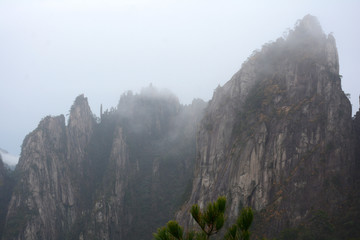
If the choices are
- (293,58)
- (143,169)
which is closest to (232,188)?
(293,58)

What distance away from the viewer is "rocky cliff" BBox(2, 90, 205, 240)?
72.9 meters

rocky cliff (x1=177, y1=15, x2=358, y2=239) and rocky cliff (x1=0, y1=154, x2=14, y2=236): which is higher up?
rocky cliff (x1=177, y1=15, x2=358, y2=239)

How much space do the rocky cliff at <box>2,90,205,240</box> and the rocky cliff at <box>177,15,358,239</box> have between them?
2153 centimetres

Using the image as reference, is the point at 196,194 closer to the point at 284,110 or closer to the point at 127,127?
the point at 284,110

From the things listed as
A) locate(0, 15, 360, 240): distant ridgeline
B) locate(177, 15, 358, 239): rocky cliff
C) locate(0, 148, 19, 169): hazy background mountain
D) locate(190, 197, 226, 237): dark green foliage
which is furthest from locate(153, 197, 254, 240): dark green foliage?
locate(0, 148, 19, 169): hazy background mountain

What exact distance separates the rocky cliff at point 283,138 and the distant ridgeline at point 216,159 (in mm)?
132

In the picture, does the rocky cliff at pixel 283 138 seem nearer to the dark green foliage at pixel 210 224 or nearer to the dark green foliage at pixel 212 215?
the dark green foliage at pixel 210 224

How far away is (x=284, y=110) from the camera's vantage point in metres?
45.2

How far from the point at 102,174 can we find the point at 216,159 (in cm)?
4189

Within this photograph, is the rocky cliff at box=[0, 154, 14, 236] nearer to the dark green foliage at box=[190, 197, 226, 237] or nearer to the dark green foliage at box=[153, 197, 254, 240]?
the dark green foliage at box=[153, 197, 254, 240]

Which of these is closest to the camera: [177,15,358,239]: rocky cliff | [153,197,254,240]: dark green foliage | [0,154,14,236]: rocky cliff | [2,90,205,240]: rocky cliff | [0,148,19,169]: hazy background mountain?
[153,197,254,240]: dark green foliage

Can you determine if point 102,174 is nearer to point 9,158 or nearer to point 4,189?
point 4,189

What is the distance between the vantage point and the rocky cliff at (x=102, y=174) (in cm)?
7288

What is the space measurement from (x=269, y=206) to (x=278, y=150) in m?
6.91
